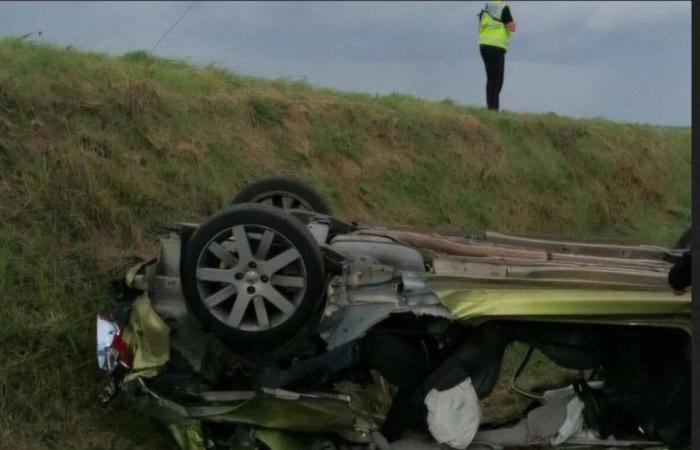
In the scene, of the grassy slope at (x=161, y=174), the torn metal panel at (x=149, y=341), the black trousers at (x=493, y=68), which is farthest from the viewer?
the black trousers at (x=493, y=68)

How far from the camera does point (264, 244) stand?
5.50 m

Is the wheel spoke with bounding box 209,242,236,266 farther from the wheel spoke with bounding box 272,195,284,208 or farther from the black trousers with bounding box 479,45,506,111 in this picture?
the black trousers with bounding box 479,45,506,111

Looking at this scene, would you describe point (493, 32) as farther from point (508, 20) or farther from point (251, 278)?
point (251, 278)

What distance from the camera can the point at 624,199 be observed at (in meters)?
16.1

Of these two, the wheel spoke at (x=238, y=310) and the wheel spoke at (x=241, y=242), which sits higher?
the wheel spoke at (x=241, y=242)

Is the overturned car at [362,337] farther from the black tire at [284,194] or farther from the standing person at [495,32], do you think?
the standing person at [495,32]

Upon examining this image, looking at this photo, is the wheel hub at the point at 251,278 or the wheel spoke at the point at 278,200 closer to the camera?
the wheel hub at the point at 251,278

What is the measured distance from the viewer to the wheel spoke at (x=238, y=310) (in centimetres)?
548

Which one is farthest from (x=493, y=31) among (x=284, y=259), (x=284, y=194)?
(x=284, y=259)

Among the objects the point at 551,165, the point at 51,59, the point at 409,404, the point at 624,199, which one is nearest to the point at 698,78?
the point at 409,404

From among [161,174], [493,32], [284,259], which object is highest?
[493,32]

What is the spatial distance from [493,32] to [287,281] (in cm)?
995

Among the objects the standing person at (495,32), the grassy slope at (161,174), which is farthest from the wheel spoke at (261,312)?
the standing person at (495,32)

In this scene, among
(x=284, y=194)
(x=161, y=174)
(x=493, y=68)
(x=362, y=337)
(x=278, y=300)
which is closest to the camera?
(x=278, y=300)
